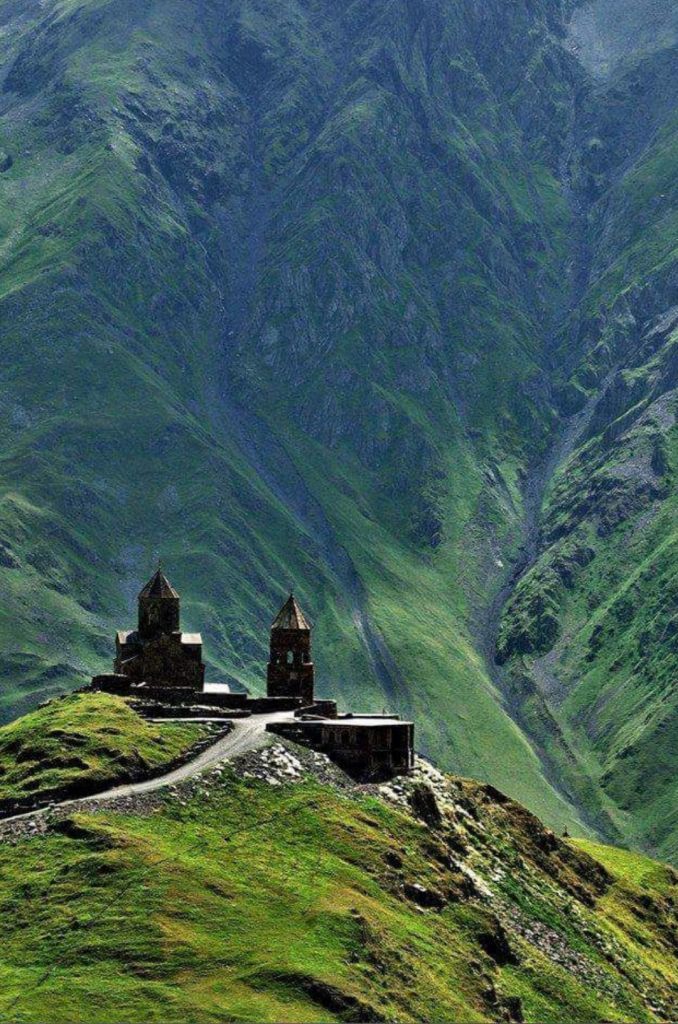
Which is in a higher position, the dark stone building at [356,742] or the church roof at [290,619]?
the church roof at [290,619]

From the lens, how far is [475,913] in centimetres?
12138

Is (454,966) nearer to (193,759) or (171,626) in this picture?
(193,759)

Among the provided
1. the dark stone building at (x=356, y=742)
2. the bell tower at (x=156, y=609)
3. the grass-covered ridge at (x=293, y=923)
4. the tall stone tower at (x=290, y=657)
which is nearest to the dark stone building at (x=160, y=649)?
the bell tower at (x=156, y=609)

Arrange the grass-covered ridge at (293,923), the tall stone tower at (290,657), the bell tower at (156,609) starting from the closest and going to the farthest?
the grass-covered ridge at (293,923)
the bell tower at (156,609)
the tall stone tower at (290,657)

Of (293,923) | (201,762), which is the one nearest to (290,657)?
(201,762)

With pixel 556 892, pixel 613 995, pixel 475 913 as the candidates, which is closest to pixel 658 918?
pixel 556 892

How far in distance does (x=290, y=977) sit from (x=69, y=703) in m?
41.4

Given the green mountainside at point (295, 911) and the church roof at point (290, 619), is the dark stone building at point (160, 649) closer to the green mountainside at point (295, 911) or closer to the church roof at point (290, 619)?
the church roof at point (290, 619)

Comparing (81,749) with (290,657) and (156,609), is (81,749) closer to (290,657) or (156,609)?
(156,609)

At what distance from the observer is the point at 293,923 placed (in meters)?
105

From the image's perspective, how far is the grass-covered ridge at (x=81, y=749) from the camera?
11838cm

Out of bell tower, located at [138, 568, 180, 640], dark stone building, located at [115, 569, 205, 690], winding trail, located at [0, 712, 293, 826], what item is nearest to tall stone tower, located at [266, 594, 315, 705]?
dark stone building, located at [115, 569, 205, 690]

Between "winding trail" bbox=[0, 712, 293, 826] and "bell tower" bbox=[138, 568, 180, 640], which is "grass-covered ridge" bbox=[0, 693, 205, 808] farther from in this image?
"bell tower" bbox=[138, 568, 180, 640]

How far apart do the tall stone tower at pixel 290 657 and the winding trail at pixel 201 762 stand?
672 inches
